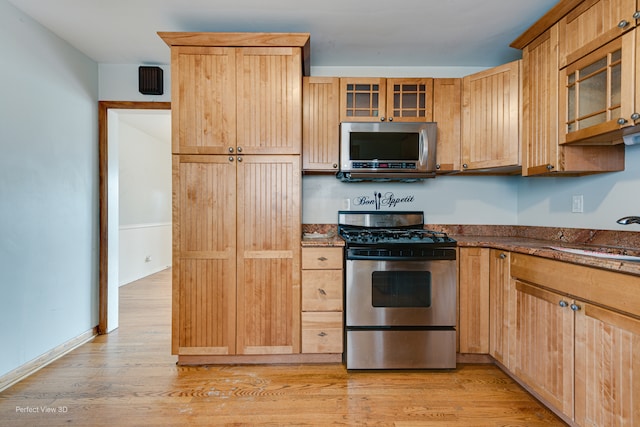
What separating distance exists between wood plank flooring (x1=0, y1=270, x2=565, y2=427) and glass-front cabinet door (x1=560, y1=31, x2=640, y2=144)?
1.57m

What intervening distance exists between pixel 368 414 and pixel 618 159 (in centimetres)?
213

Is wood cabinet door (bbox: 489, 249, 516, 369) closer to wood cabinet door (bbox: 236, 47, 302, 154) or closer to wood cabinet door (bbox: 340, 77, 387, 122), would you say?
wood cabinet door (bbox: 340, 77, 387, 122)

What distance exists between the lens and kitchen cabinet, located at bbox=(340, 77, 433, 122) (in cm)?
254

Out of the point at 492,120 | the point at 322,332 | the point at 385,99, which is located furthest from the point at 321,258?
the point at 492,120

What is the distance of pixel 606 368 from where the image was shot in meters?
1.37

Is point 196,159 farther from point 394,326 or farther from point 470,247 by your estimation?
point 470,247

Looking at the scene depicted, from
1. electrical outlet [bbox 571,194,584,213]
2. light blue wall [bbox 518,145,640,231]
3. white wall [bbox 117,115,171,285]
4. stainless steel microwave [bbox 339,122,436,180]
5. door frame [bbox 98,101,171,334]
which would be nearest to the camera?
light blue wall [bbox 518,145,640,231]

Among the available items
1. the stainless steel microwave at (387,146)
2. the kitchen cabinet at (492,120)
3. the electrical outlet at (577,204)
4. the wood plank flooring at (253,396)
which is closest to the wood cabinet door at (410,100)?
the stainless steel microwave at (387,146)

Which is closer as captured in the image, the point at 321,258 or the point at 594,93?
the point at 594,93

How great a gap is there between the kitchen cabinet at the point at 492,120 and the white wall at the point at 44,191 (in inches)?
124

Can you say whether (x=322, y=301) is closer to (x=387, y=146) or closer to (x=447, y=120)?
(x=387, y=146)

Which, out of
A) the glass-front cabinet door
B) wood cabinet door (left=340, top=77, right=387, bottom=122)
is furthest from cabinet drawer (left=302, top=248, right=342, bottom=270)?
the glass-front cabinet door

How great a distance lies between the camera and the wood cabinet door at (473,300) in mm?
2266

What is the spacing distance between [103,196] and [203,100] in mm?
1431
